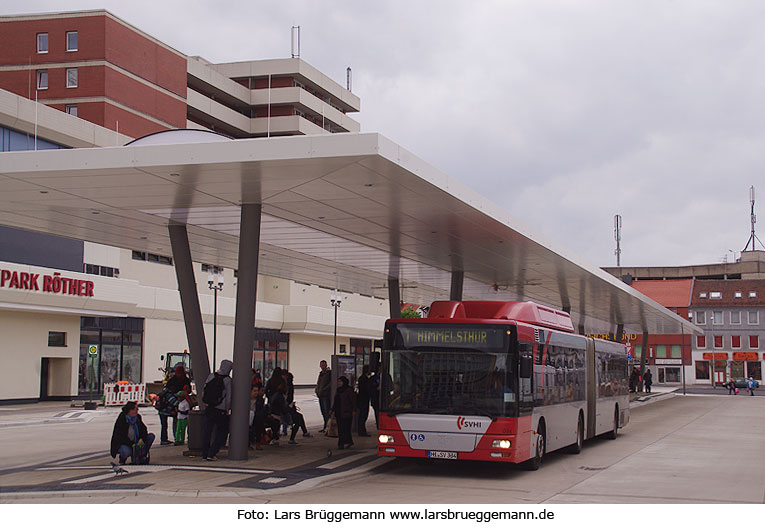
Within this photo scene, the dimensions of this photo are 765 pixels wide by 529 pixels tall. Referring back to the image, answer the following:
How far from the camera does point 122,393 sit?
38.9 meters

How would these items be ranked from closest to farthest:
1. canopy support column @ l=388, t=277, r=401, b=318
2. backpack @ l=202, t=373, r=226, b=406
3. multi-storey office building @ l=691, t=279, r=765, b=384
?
backpack @ l=202, t=373, r=226, b=406 → canopy support column @ l=388, t=277, r=401, b=318 → multi-storey office building @ l=691, t=279, r=765, b=384

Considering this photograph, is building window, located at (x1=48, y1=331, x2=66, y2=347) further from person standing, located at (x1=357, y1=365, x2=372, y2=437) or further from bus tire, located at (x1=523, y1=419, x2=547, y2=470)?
bus tire, located at (x1=523, y1=419, x2=547, y2=470)

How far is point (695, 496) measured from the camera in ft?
41.2

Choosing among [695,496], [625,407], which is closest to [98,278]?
[625,407]

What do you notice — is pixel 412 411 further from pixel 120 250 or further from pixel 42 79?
pixel 42 79

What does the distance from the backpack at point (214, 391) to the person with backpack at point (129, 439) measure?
136 cm

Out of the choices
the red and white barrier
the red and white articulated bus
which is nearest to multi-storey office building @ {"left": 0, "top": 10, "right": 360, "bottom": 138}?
the red and white barrier

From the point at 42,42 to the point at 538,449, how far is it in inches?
1979

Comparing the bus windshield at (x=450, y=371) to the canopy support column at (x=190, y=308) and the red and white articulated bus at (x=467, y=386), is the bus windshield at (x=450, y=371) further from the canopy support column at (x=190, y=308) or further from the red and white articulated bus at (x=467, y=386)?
the canopy support column at (x=190, y=308)

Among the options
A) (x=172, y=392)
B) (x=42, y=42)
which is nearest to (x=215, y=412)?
(x=172, y=392)

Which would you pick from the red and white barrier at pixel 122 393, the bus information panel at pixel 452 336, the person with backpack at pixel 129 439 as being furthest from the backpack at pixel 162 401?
the red and white barrier at pixel 122 393

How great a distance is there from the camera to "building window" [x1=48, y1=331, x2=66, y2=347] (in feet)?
130

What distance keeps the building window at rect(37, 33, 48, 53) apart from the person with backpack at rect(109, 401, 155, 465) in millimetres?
47859

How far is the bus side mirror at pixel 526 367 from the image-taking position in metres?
15.2
